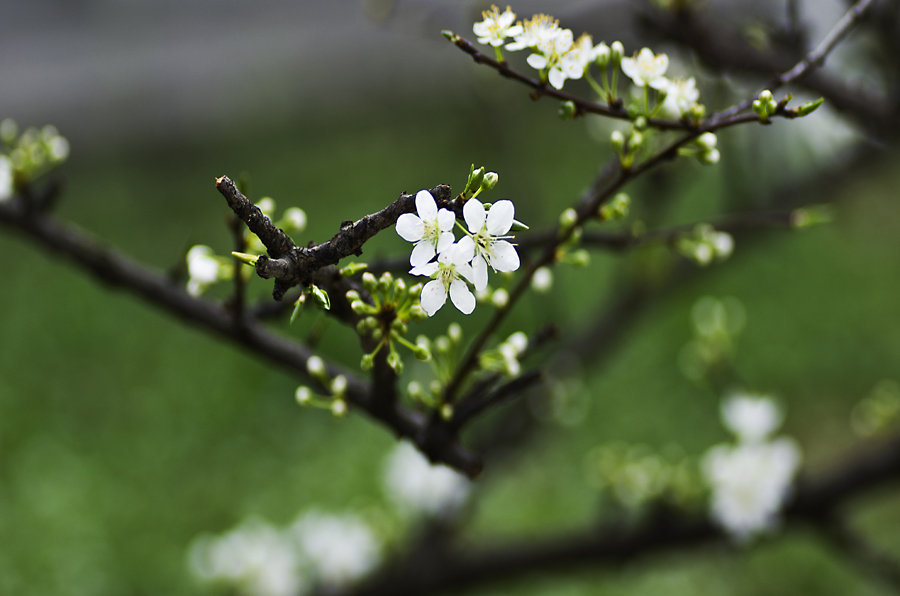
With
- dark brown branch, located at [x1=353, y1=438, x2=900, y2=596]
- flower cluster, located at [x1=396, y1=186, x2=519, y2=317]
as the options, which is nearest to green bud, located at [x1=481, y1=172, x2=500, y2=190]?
flower cluster, located at [x1=396, y1=186, x2=519, y2=317]

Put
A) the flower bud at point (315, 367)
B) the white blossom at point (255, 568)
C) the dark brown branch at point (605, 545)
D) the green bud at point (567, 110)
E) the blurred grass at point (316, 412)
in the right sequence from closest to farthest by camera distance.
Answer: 1. the green bud at point (567, 110)
2. the flower bud at point (315, 367)
3. the dark brown branch at point (605, 545)
4. the white blossom at point (255, 568)
5. the blurred grass at point (316, 412)

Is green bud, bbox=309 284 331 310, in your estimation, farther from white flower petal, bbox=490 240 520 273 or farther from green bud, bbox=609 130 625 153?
green bud, bbox=609 130 625 153

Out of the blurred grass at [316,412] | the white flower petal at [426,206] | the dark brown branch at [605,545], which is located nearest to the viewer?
the white flower petal at [426,206]

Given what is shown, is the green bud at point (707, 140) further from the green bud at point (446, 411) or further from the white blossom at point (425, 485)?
the white blossom at point (425, 485)

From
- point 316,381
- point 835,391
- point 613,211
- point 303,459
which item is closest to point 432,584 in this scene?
point 316,381

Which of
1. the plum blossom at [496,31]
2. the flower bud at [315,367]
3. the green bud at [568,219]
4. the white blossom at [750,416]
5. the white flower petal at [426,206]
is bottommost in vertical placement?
the white flower petal at [426,206]

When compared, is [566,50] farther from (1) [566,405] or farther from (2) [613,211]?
(1) [566,405]

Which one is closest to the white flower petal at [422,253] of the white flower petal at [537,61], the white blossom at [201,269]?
the white flower petal at [537,61]
